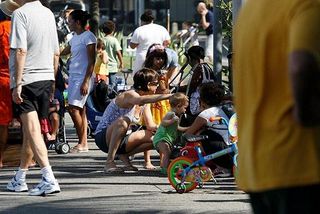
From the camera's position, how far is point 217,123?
10.4 meters

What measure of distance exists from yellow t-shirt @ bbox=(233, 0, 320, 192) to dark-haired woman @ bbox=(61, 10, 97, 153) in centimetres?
940

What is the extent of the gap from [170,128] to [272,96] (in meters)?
6.94

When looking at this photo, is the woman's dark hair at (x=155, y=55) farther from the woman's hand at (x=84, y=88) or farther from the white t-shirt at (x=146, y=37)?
the white t-shirt at (x=146, y=37)

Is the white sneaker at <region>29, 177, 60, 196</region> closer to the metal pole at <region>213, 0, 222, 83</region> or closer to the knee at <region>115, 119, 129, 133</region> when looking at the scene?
the knee at <region>115, 119, 129, 133</region>

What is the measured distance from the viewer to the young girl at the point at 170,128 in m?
11.0

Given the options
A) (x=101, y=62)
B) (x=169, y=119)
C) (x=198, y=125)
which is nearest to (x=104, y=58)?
(x=101, y=62)

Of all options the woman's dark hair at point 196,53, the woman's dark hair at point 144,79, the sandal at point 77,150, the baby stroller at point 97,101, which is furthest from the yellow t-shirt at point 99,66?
the woman's dark hair at point 144,79

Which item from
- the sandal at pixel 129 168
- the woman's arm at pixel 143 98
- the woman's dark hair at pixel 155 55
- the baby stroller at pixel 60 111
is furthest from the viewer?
the baby stroller at pixel 60 111

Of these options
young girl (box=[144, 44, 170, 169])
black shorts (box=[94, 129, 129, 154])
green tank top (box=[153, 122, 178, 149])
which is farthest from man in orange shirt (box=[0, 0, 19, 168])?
green tank top (box=[153, 122, 178, 149])

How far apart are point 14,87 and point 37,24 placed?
0.63 meters

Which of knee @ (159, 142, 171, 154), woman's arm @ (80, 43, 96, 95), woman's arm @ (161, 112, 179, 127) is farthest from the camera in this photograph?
woman's arm @ (80, 43, 96, 95)

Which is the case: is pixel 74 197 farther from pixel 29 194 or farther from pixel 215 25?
pixel 215 25

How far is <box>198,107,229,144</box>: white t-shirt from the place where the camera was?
10.4 metres

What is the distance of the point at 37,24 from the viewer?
32.4 feet
